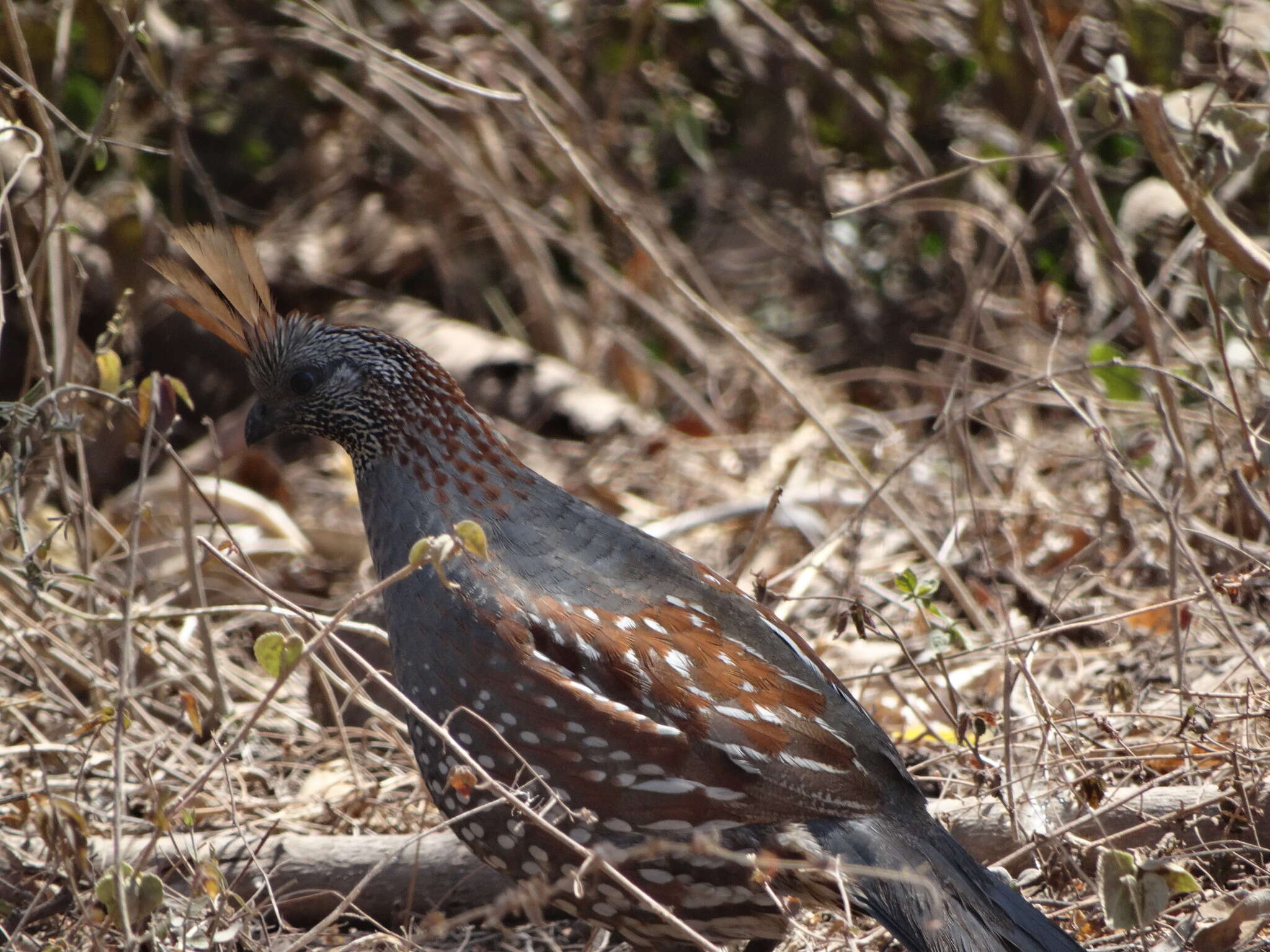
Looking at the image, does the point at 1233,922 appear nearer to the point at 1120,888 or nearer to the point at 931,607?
the point at 1120,888

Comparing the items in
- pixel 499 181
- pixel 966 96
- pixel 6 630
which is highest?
pixel 966 96

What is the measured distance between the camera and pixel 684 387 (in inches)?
274

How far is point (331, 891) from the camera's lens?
11.3ft

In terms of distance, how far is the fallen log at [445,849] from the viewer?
11.5 ft

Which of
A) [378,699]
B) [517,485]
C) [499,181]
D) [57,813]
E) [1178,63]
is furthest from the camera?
[499,181]

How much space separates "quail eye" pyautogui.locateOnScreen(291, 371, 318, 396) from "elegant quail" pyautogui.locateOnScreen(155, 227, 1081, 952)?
17.2 inches

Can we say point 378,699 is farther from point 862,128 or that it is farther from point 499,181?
point 862,128

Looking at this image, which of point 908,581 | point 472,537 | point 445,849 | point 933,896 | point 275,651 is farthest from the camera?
point 445,849

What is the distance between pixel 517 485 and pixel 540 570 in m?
0.33

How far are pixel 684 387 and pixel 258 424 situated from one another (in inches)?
127

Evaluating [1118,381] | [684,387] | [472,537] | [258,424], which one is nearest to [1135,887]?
[472,537]

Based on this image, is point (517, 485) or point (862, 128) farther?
point (862, 128)

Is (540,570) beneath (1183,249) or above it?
beneath

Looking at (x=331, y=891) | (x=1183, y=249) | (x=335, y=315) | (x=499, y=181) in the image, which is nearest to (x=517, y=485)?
(x=331, y=891)
